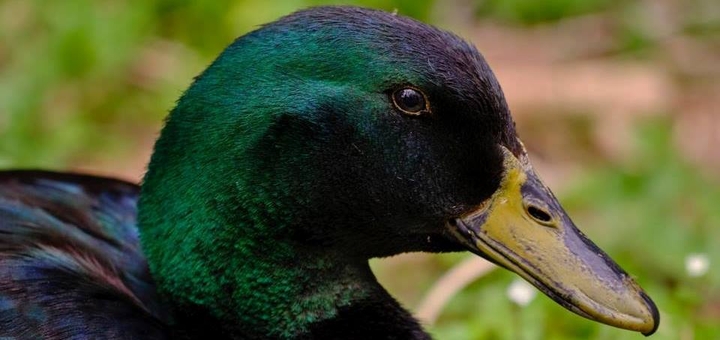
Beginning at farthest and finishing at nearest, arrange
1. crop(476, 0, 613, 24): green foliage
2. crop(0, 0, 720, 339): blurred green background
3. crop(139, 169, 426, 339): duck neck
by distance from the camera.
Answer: crop(476, 0, 613, 24): green foliage < crop(0, 0, 720, 339): blurred green background < crop(139, 169, 426, 339): duck neck

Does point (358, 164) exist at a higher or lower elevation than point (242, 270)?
higher

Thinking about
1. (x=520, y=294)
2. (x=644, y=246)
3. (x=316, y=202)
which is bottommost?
(x=644, y=246)

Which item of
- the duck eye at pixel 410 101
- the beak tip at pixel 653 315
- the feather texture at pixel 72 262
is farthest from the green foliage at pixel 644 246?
the duck eye at pixel 410 101

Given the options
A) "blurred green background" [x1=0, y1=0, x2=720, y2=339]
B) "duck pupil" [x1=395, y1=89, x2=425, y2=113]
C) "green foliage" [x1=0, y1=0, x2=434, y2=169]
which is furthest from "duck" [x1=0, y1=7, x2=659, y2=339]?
"green foliage" [x1=0, y1=0, x2=434, y2=169]

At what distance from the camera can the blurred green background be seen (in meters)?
4.50

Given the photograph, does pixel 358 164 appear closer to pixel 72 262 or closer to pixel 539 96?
pixel 72 262

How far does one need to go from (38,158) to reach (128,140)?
0.47 meters

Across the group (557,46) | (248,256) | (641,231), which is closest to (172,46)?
(557,46)

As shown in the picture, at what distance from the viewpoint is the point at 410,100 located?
8.74ft

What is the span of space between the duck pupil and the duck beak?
0.21 m

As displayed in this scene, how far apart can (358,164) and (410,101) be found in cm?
18

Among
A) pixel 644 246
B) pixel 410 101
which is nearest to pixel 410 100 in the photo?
pixel 410 101

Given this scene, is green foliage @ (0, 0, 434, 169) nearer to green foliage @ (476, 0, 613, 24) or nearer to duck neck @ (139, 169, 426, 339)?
green foliage @ (476, 0, 613, 24)

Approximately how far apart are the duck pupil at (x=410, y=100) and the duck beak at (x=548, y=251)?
0.21m
